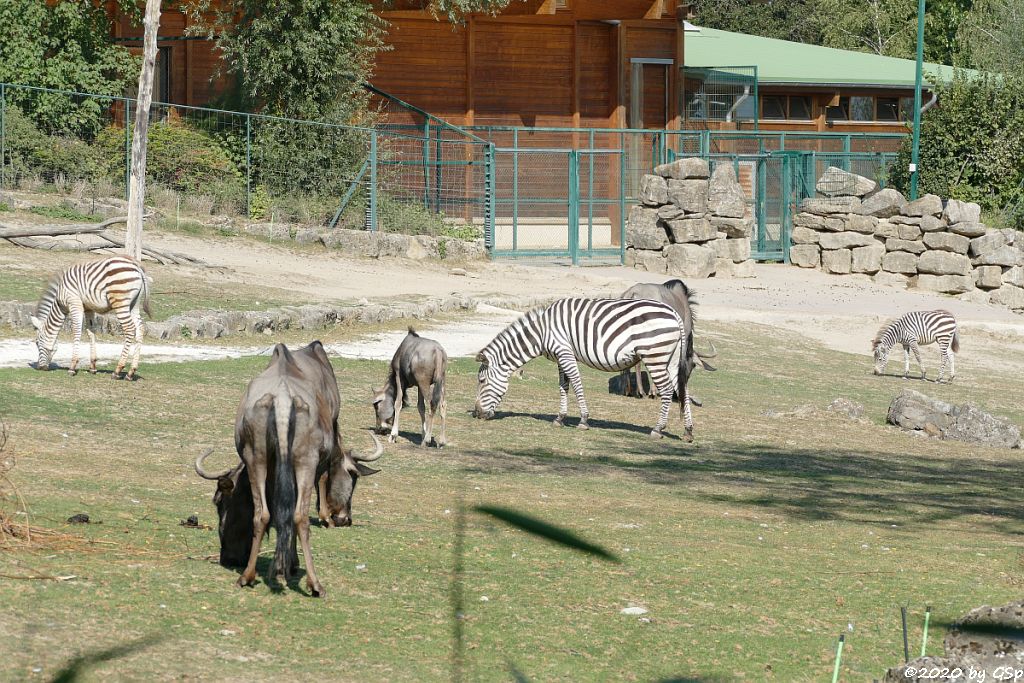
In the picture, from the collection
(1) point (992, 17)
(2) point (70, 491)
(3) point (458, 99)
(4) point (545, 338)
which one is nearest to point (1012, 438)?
(4) point (545, 338)

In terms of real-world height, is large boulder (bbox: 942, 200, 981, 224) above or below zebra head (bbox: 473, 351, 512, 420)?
above

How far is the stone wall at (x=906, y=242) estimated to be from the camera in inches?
1442

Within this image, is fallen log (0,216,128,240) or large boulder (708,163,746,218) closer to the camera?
fallen log (0,216,128,240)

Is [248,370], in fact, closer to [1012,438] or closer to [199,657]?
[1012,438]

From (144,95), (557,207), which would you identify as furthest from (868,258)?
(144,95)

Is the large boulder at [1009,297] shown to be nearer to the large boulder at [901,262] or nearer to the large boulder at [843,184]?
the large boulder at [901,262]

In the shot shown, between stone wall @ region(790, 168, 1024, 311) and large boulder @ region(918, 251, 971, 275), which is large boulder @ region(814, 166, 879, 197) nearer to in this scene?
stone wall @ region(790, 168, 1024, 311)

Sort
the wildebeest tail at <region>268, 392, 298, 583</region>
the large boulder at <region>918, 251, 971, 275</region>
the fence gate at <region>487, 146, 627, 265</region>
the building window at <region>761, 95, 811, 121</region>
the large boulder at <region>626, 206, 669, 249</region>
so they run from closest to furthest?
1. the wildebeest tail at <region>268, 392, 298, 583</region>
2. the large boulder at <region>626, 206, 669, 249</region>
3. the fence gate at <region>487, 146, 627, 265</region>
4. the large boulder at <region>918, 251, 971, 275</region>
5. the building window at <region>761, 95, 811, 121</region>

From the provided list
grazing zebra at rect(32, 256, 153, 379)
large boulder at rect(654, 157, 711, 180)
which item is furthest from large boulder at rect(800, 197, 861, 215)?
grazing zebra at rect(32, 256, 153, 379)

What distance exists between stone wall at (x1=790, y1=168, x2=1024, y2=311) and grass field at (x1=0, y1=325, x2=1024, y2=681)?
20353mm

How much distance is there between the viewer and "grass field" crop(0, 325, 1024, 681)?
6.87 meters

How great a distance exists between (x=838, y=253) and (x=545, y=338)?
22803 millimetres

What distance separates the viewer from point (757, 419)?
58.9 ft

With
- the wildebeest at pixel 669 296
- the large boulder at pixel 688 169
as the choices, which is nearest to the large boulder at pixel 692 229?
the large boulder at pixel 688 169
